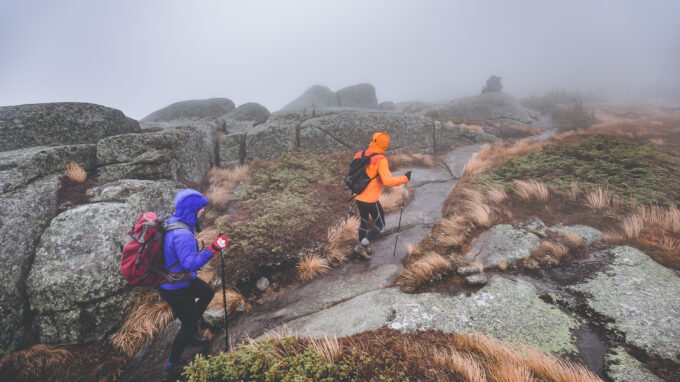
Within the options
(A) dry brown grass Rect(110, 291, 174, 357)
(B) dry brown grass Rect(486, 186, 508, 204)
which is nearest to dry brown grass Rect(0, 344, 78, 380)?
(A) dry brown grass Rect(110, 291, 174, 357)

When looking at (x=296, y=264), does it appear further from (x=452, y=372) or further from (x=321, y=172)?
(x=321, y=172)

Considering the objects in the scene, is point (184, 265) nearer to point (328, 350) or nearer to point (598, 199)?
point (328, 350)

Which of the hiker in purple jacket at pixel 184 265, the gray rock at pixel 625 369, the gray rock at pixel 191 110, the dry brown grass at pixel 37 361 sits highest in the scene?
the gray rock at pixel 191 110

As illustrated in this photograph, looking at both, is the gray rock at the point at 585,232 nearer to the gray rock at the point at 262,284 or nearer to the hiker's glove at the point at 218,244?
the gray rock at the point at 262,284

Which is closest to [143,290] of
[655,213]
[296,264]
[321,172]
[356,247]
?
[296,264]

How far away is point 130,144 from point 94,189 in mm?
2182

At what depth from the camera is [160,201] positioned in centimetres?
670

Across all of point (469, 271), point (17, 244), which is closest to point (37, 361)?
point (17, 244)

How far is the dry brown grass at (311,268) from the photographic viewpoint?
17.9ft

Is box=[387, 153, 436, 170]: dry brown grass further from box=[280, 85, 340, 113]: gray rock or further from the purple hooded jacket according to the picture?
box=[280, 85, 340, 113]: gray rock

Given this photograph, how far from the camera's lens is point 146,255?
313 centimetres

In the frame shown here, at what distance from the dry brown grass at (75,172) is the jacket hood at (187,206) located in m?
5.09

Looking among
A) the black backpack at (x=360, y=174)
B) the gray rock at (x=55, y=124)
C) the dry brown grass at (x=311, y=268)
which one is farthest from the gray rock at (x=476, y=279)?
the gray rock at (x=55, y=124)

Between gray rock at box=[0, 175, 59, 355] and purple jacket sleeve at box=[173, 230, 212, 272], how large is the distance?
3.62 meters
